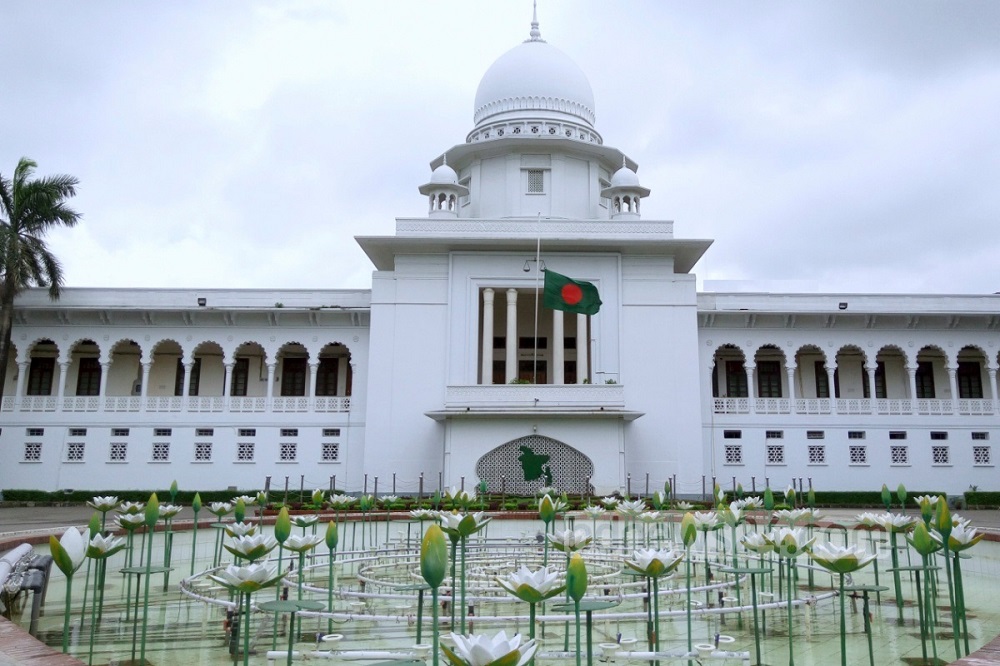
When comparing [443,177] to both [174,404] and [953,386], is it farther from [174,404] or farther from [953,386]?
[953,386]

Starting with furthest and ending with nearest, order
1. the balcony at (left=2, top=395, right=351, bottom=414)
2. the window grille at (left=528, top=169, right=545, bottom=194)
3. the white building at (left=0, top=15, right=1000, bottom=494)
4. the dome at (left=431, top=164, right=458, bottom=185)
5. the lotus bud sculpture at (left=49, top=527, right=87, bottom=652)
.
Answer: the window grille at (left=528, top=169, right=545, bottom=194), the dome at (left=431, top=164, right=458, bottom=185), the balcony at (left=2, top=395, right=351, bottom=414), the white building at (left=0, top=15, right=1000, bottom=494), the lotus bud sculpture at (left=49, top=527, right=87, bottom=652)

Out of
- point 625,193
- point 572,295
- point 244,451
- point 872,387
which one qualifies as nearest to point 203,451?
point 244,451

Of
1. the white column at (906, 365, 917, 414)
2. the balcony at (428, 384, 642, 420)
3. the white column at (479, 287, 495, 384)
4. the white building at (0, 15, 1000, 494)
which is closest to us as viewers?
the balcony at (428, 384, 642, 420)

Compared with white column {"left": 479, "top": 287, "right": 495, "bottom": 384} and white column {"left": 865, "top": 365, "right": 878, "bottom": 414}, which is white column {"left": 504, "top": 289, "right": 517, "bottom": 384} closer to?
white column {"left": 479, "top": 287, "right": 495, "bottom": 384}

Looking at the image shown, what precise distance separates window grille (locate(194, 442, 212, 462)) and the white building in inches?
2.0

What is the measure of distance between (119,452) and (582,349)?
55.9 ft

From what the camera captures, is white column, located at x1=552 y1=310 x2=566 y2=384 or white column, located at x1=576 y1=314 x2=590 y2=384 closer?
white column, located at x1=552 y1=310 x2=566 y2=384

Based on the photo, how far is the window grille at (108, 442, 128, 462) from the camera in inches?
1182

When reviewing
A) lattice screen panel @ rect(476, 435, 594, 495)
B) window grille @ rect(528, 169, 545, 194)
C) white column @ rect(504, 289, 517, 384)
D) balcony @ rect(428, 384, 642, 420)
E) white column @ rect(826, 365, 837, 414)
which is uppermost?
window grille @ rect(528, 169, 545, 194)

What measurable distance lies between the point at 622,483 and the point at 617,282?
710cm

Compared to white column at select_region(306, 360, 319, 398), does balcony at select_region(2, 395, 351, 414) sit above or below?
below

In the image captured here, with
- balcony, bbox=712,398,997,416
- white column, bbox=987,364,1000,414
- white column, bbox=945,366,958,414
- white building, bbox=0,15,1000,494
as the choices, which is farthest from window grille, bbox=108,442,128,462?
white column, bbox=987,364,1000,414

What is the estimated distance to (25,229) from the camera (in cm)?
2834

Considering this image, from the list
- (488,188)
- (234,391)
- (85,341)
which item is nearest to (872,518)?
(488,188)
